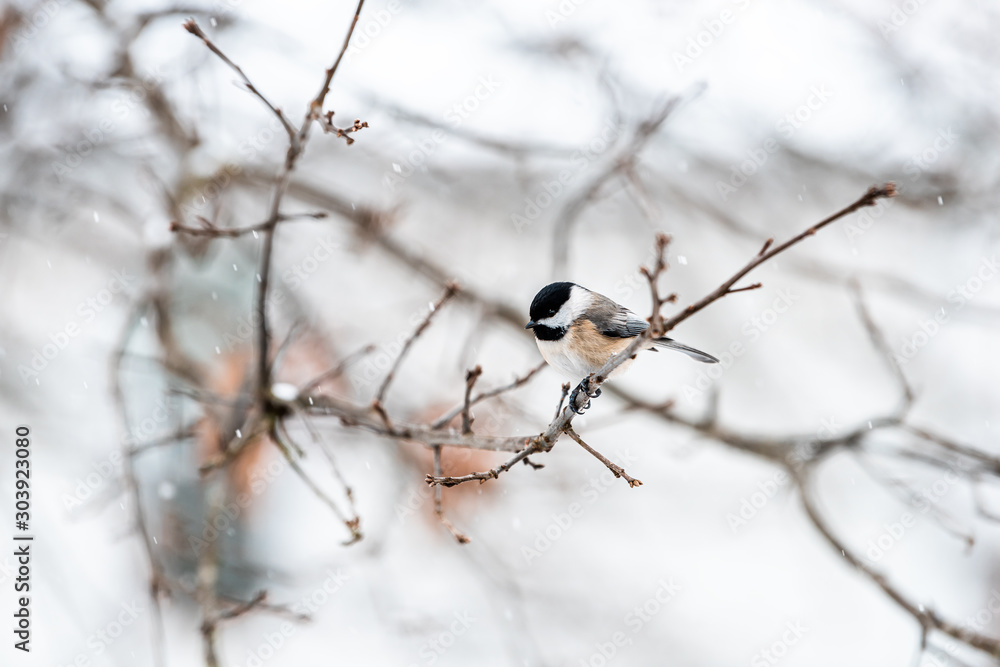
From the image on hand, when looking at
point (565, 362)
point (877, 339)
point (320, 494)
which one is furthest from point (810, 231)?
point (877, 339)

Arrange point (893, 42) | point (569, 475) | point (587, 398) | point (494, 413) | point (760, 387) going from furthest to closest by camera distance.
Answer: point (760, 387)
point (569, 475)
point (893, 42)
point (494, 413)
point (587, 398)

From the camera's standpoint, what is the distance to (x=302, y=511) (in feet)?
21.8

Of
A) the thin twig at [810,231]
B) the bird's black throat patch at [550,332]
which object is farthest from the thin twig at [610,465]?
the bird's black throat patch at [550,332]

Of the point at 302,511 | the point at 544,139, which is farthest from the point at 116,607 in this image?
the point at 544,139

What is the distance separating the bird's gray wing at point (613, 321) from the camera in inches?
89.7

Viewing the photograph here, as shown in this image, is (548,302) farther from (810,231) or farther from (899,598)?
(899,598)

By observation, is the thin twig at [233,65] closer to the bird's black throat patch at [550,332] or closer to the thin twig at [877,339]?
the bird's black throat patch at [550,332]

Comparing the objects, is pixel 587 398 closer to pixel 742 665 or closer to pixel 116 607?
pixel 116 607

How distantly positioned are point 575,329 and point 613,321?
0.17m

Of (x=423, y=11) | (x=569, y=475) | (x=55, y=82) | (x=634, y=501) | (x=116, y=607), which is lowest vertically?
(x=634, y=501)

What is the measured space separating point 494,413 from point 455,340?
2891 mm

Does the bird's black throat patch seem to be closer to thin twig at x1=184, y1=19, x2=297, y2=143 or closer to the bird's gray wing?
the bird's gray wing

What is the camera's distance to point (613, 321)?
232cm

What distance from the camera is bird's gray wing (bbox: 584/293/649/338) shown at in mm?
2279
